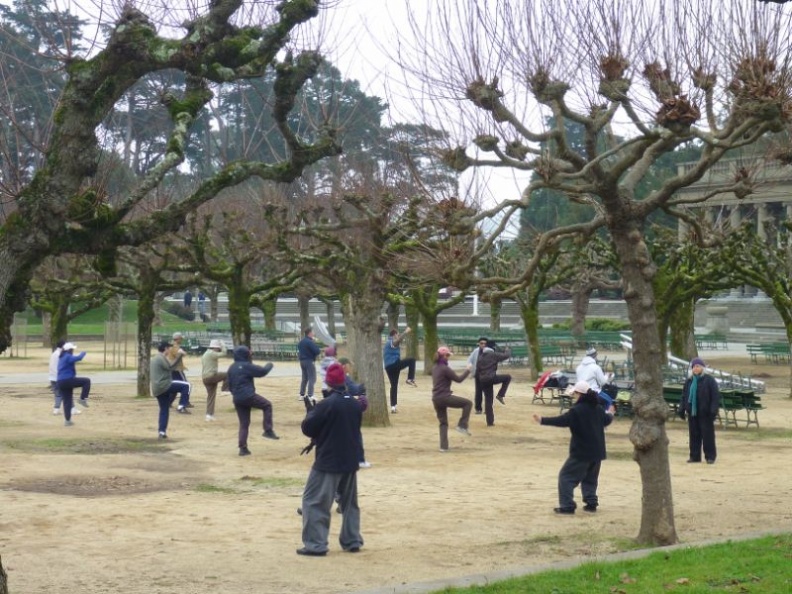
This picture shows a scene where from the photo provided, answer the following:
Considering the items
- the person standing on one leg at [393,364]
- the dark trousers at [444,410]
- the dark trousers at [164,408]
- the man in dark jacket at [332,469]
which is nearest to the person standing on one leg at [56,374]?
the dark trousers at [164,408]

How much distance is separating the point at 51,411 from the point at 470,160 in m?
15.3

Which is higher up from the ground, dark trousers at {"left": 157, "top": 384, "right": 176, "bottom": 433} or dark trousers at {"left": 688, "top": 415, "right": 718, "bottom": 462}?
dark trousers at {"left": 157, "top": 384, "right": 176, "bottom": 433}

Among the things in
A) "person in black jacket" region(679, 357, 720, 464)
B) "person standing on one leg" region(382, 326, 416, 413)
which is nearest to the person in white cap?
"person standing on one leg" region(382, 326, 416, 413)

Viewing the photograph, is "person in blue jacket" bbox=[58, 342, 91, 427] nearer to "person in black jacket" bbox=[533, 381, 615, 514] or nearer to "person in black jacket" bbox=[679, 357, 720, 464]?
"person in black jacket" bbox=[679, 357, 720, 464]

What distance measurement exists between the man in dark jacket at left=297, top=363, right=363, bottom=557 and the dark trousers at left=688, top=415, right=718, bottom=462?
8.23m

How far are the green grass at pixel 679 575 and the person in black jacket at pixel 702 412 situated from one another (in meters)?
7.57

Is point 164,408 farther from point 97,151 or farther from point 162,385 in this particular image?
point 97,151

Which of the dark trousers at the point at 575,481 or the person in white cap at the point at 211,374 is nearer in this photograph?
the dark trousers at the point at 575,481

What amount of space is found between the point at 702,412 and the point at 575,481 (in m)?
5.17

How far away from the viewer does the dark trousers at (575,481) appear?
13234mm

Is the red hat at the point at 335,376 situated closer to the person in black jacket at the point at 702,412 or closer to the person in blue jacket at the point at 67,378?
the person in black jacket at the point at 702,412

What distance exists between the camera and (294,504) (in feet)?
45.3

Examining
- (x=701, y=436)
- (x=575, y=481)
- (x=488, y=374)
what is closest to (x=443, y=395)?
(x=701, y=436)

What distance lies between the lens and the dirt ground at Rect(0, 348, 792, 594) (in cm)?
1026
